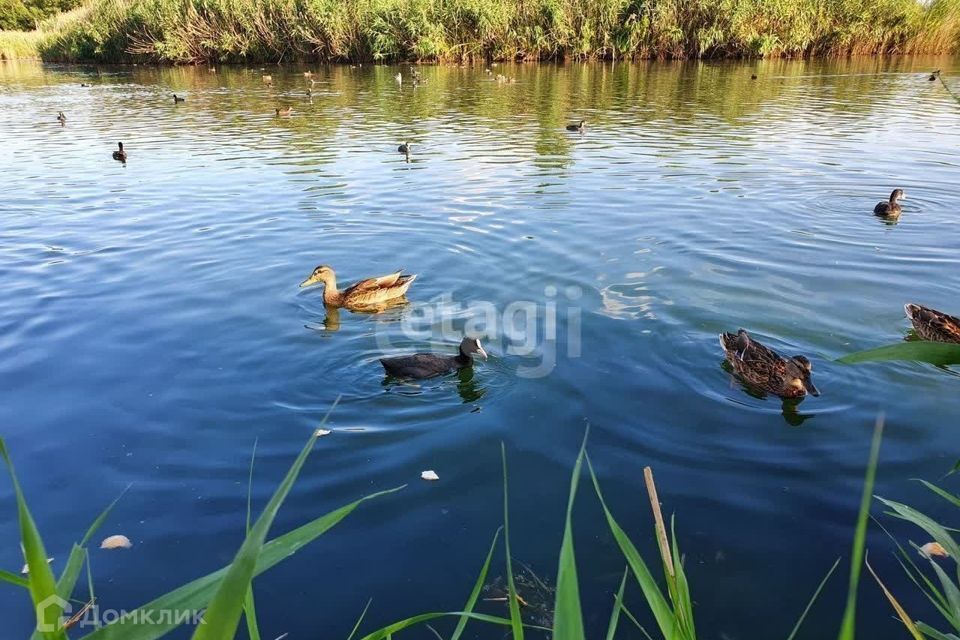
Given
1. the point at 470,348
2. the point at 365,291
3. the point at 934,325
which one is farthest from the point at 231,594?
the point at 934,325

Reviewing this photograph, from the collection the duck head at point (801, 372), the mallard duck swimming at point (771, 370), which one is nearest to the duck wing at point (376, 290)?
the mallard duck swimming at point (771, 370)

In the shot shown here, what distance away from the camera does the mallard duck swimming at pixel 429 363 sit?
6066mm

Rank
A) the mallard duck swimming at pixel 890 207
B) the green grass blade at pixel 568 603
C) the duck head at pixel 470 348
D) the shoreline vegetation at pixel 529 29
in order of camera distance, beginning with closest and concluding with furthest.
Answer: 1. the green grass blade at pixel 568 603
2. the duck head at pixel 470 348
3. the mallard duck swimming at pixel 890 207
4. the shoreline vegetation at pixel 529 29

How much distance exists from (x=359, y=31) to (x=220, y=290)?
38114 mm

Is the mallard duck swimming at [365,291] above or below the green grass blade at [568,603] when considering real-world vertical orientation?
below

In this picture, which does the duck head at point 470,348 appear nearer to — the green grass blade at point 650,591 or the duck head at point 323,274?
the duck head at point 323,274

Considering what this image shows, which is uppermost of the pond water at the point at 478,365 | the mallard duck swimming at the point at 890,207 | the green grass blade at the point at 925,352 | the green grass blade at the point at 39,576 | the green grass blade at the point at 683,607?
the green grass blade at the point at 925,352

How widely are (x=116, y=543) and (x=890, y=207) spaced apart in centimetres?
1062

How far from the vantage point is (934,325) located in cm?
612

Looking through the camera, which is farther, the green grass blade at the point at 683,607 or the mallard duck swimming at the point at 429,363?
the mallard duck swimming at the point at 429,363

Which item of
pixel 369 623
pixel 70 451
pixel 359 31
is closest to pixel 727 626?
pixel 369 623

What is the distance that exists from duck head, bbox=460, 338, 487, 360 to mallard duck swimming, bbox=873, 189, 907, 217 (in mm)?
7383

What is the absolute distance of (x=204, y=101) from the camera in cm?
2659

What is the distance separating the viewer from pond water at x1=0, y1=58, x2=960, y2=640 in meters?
4.04
